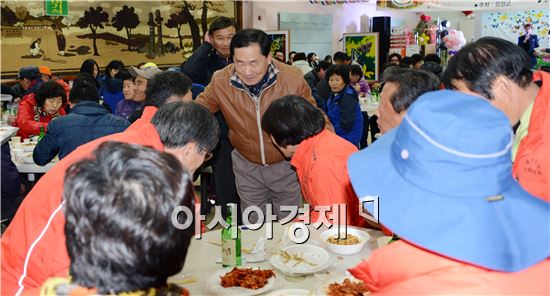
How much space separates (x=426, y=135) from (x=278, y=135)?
144 centimetres

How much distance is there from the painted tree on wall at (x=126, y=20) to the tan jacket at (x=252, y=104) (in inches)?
201

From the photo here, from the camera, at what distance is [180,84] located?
2.79 meters

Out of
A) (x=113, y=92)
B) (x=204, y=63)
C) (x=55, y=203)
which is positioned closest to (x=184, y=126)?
(x=55, y=203)

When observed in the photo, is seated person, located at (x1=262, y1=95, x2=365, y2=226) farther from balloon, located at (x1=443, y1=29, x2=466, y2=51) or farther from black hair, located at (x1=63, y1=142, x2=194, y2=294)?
balloon, located at (x1=443, y1=29, x2=466, y2=51)

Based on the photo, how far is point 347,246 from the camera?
1.95m

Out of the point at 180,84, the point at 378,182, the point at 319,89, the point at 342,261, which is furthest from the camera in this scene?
the point at 319,89

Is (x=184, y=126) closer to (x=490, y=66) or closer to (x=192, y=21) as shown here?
(x=490, y=66)

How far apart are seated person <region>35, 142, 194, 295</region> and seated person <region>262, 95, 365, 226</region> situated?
4.47ft

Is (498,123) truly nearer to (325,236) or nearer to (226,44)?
(325,236)

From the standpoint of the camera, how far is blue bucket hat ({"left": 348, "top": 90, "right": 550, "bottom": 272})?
3.27 ft

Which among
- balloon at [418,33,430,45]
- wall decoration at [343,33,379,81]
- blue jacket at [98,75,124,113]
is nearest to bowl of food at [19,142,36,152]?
blue jacket at [98,75,124,113]

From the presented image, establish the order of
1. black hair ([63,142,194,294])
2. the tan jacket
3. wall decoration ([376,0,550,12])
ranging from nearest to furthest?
black hair ([63,142,194,294]) < the tan jacket < wall decoration ([376,0,550,12])

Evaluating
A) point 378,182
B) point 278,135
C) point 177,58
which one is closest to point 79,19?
point 177,58

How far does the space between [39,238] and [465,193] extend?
1.07 metres
